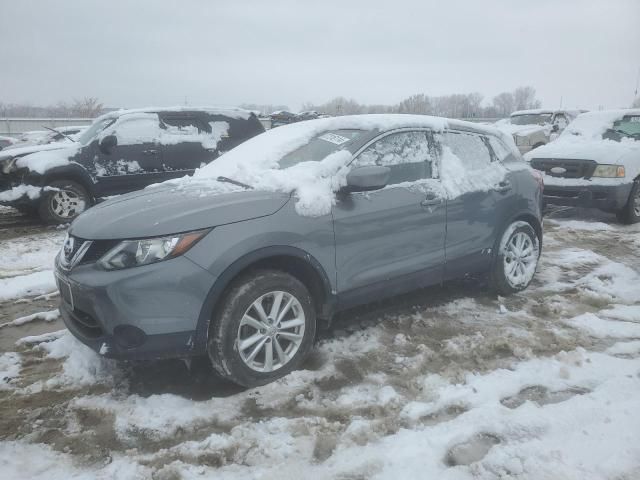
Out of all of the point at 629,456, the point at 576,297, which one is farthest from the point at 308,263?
the point at 576,297

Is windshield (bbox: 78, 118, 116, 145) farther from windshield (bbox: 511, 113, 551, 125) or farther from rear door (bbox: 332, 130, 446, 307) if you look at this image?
windshield (bbox: 511, 113, 551, 125)

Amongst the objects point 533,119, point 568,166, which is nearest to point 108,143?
point 568,166

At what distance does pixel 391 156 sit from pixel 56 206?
6.25m

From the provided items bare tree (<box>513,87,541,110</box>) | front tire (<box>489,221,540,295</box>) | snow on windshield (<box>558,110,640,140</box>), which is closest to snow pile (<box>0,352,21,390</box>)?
front tire (<box>489,221,540,295</box>)

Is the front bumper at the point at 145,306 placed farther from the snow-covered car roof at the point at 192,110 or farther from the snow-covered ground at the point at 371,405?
the snow-covered car roof at the point at 192,110

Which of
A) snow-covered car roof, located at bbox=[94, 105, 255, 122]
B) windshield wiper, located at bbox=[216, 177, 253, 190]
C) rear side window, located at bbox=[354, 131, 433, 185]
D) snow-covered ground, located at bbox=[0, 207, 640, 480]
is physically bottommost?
snow-covered ground, located at bbox=[0, 207, 640, 480]

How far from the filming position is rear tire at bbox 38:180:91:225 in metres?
7.64

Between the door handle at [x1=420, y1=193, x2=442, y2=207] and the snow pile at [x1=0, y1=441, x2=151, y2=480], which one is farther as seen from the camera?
the door handle at [x1=420, y1=193, x2=442, y2=207]

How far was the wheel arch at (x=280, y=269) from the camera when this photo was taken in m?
2.80

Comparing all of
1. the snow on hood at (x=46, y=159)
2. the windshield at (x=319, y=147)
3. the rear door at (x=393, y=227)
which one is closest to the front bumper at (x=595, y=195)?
the rear door at (x=393, y=227)

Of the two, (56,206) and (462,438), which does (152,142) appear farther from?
(462,438)

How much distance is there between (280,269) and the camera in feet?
10.4

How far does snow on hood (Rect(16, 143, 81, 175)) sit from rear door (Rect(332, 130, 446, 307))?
6060 millimetres

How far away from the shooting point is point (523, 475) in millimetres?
2250
